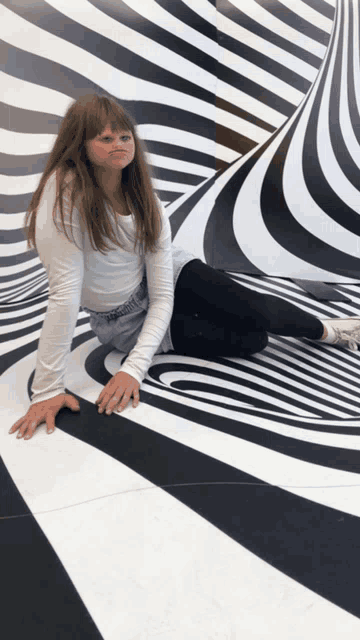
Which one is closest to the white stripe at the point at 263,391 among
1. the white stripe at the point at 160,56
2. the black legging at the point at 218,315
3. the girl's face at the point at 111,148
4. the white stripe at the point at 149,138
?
the black legging at the point at 218,315

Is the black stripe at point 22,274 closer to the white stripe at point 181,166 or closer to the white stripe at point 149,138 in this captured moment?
the white stripe at point 149,138

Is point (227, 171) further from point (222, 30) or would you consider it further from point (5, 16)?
point (5, 16)

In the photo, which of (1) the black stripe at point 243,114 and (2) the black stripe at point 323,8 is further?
(1) the black stripe at point 243,114

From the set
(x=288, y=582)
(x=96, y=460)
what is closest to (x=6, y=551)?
(x=96, y=460)

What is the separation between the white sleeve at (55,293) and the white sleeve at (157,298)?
22cm

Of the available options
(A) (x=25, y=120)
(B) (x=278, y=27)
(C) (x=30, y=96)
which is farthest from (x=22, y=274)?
(B) (x=278, y=27)

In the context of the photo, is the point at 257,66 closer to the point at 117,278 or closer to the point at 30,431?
the point at 117,278

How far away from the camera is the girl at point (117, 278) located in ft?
3.73

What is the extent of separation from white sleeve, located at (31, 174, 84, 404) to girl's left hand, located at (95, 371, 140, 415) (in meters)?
0.12

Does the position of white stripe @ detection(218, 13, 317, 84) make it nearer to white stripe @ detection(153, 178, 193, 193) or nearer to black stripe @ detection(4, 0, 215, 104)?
black stripe @ detection(4, 0, 215, 104)

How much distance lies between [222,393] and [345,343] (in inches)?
28.7

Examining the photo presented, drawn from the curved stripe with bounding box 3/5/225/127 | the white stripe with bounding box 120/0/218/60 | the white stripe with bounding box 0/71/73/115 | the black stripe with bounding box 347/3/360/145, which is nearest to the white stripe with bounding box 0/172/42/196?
the white stripe with bounding box 0/71/73/115

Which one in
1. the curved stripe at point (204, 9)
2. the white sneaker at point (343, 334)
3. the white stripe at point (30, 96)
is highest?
the curved stripe at point (204, 9)

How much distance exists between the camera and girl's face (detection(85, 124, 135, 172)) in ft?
3.77
